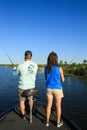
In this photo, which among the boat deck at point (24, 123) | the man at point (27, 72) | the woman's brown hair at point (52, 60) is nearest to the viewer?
the boat deck at point (24, 123)

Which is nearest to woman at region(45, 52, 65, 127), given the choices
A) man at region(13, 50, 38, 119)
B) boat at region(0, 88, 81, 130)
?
boat at region(0, 88, 81, 130)

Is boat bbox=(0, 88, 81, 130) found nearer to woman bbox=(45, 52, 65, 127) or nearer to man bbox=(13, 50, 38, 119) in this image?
woman bbox=(45, 52, 65, 127)

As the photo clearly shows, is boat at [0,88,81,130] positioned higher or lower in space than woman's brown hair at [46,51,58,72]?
lower

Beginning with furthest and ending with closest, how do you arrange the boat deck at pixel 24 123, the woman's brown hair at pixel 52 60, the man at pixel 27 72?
the man at pixel 27 72 < the woman's brown hair at pixel 52 60 < the boat deck at pixel 24 123

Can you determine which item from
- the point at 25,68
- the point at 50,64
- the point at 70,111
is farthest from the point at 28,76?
the point at 70,111

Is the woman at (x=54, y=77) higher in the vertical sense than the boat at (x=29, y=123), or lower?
higher

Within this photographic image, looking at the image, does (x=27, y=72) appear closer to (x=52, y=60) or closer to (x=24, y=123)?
(x=52, y=60)

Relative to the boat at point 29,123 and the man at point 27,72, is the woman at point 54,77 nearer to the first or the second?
the boat at point 29,123

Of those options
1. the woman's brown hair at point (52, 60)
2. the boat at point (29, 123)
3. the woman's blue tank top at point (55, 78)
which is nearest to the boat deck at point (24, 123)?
the boat at point (29, 123)

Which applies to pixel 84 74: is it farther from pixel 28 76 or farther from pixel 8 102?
pixel 28 76

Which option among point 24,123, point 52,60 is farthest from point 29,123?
point 52,60

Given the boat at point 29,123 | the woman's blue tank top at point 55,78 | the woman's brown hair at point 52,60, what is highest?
the woman's brown hair at point 52,60

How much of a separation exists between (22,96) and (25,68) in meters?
0.94

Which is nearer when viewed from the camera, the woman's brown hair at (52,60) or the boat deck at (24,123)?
the boat deck at (24,123)
